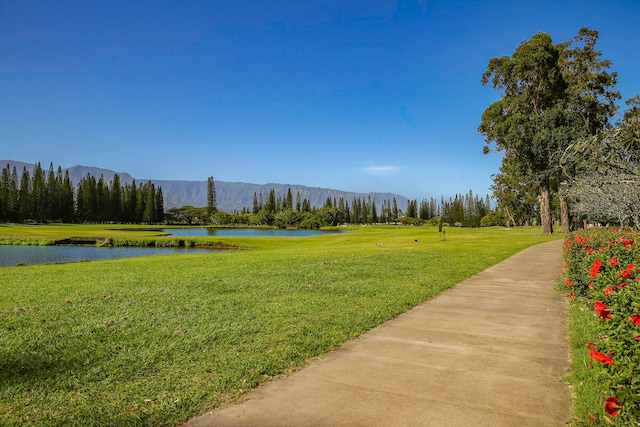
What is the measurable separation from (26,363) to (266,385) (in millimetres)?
2858

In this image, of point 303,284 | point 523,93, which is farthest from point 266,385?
point 523,93

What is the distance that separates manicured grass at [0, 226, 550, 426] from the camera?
12.2 ft

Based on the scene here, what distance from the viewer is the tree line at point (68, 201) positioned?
275 feet

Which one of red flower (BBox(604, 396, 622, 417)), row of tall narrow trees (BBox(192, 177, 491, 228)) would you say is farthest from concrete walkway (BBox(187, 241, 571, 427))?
row of tall narrow trees (BBox(192, 177, 491, 228))

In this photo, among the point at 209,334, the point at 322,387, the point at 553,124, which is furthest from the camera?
the point at 553,124

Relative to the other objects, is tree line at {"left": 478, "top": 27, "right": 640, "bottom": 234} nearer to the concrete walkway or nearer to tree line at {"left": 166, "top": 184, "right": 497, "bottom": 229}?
the concrete walkway

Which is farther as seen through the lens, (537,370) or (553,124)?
(553,124)

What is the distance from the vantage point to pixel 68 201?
3671 inches

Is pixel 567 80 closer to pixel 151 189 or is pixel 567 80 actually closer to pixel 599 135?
pixel 599 135

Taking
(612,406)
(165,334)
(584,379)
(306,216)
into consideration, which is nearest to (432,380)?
(584,379)

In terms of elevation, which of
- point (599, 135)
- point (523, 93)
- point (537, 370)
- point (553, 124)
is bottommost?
point (537, 370)

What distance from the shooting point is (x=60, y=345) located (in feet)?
17.2

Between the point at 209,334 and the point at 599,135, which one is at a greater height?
the point at 599,135

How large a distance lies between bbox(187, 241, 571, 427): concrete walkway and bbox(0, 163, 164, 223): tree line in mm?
97643
